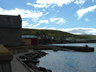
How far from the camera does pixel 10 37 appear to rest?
171ft

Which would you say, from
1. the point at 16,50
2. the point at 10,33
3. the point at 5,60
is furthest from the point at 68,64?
the point at 5,60

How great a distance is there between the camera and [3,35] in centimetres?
5181

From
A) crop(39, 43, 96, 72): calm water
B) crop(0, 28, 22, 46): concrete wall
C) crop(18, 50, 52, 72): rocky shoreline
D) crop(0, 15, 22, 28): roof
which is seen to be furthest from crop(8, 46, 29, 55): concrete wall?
crop(0, 15, 22, 28): roof

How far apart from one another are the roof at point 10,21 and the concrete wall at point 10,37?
2058 millimetres

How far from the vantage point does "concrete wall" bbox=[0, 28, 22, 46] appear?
51.5 meters

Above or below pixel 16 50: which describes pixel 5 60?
above

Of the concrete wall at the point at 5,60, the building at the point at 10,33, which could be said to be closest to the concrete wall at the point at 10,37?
the building at the point at 10,33

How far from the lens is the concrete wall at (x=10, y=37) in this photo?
169ft

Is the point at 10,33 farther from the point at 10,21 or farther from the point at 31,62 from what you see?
the point at 31,62

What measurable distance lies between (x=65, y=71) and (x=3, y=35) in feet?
116

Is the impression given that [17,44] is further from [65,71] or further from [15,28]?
[65,71]

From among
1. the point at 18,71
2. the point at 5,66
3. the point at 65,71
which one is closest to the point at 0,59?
the point at 5,66

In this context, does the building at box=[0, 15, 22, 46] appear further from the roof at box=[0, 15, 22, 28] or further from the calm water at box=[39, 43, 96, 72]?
the calm water at box=[39, 43, 96, 72]

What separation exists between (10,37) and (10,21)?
8.20 metres
